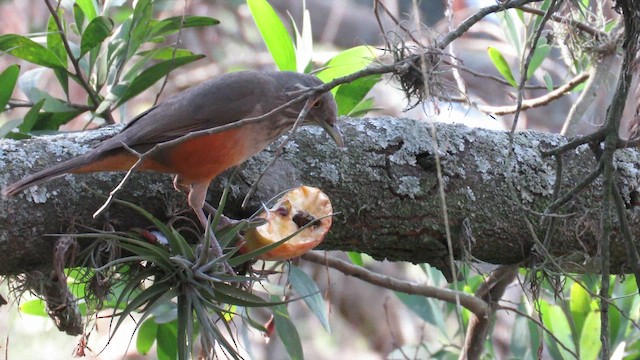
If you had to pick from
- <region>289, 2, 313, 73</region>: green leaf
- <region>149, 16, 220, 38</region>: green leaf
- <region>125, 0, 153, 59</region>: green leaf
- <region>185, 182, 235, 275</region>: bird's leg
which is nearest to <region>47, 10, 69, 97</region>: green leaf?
<region>125, 0, 153, 59</region>: green leaf

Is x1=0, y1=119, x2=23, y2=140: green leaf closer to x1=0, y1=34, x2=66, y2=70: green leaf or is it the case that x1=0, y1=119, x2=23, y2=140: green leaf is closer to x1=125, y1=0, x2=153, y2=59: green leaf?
x1=0, y1=34, x2=66, y2=70: green leaf

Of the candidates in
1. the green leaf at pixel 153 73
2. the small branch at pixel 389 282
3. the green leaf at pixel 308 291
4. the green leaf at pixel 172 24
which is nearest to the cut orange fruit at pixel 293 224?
the green leaf at pixel 308 291

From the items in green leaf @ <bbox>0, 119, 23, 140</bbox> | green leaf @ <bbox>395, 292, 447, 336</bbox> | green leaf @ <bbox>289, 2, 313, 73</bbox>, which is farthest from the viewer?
green leaf @ <bbox>395, 292, 447, 336</bbox>

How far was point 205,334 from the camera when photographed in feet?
7.18

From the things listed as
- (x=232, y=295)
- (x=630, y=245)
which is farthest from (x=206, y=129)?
(x=630, y=245)

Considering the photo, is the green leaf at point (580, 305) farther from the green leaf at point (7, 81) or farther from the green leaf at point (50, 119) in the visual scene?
the green leaf at point (7, 81)

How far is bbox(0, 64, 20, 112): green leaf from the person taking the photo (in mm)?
3010

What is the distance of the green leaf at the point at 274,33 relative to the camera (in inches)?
132

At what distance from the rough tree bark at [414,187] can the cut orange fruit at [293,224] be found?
111 mm

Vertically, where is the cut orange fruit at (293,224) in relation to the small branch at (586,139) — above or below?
below

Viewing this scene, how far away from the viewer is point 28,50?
317cm

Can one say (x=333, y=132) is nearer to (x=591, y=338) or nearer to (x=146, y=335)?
(x=146, y=335)

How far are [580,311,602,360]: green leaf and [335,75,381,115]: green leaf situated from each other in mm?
1370

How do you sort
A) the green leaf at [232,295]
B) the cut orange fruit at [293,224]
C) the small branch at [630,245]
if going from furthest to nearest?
the cut orange fruit at [293,224] < the green leaf at [232,295] < the small branch at [630,245]
